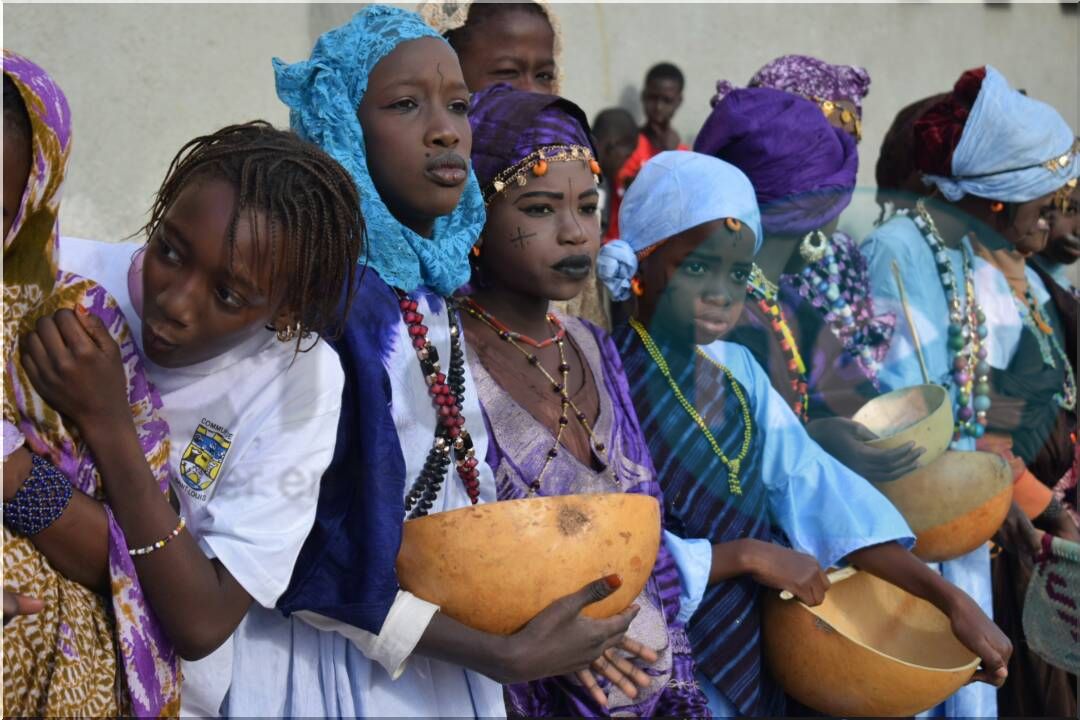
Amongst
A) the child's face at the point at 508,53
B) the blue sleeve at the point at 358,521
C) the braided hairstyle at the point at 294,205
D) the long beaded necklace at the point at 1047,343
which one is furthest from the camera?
the long beaded necklace at the point at 1047,343

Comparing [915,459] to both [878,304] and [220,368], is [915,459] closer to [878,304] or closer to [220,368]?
[878,304]

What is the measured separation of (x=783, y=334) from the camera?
3262mm

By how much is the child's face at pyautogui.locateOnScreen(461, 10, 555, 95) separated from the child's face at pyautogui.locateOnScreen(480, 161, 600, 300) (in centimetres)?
97

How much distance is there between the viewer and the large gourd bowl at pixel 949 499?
3.14 m

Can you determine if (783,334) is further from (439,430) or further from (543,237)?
(439,430)

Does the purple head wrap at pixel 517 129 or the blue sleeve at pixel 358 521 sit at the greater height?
the purple head wrap at pixel 517 129

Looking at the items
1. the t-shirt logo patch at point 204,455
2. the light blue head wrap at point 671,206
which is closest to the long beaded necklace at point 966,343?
the light blue head wrap at point 671,206

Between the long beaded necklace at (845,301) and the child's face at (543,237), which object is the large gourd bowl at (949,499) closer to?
the long beaded necklace at (845,301)

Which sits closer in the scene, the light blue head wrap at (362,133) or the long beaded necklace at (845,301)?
the light blue head wrap at (362,133)

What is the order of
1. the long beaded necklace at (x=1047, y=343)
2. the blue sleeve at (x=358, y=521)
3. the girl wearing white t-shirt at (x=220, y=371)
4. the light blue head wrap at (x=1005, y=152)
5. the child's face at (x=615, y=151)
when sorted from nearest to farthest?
the girl wearing white t-shirt at (x=220, y=371) → the blue sleeve at (x=358, y=521) → the light blue head wrap at (x=1005, y=152) → the long beaded necklace at (x=1047, y=343) → the child's face at (x=615, y=151)

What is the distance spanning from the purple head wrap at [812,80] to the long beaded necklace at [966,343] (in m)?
0.56

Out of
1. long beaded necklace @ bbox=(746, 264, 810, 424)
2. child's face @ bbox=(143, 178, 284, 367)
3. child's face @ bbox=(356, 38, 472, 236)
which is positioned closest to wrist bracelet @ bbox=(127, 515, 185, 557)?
child's face @ bbox=(143, 178, 284, 367)

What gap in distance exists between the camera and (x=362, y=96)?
2.36 m

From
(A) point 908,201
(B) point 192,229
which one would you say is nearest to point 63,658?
(B) point 192,229
